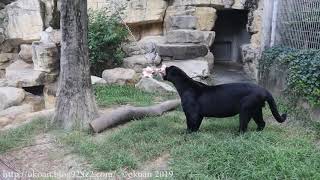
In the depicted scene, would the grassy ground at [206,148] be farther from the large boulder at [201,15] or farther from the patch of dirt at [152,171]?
the large boulder at [201,15]

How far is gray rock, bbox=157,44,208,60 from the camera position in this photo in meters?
9.28

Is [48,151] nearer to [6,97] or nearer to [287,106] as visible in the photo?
[287,106]

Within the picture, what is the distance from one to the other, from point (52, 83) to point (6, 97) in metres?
1.72

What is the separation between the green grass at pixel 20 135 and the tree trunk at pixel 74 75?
32 cm

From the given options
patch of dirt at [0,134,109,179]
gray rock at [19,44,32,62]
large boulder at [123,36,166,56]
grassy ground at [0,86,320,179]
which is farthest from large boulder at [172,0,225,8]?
patch of dirt at [0,134,109,179]

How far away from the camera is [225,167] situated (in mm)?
3912

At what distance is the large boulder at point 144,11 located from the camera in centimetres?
1057

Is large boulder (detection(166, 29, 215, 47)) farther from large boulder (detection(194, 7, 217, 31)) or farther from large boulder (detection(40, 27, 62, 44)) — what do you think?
large boulder (detection(40, 27, 62, 44))

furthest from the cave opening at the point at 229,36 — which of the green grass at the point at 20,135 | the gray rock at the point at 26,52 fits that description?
the green grass at the point at 20,135

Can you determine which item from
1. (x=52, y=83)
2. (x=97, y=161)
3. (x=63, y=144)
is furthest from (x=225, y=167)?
(x=52, y=83)

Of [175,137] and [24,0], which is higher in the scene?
[24,0]

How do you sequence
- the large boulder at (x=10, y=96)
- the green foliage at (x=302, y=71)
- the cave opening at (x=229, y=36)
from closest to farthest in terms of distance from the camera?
the green foliage at (x=302, y=71), the large boulder at (x=10, y=96), the cave opening at (x=229, y=36)

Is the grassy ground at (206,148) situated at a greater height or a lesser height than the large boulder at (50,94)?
greater

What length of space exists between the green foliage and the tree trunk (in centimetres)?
304
